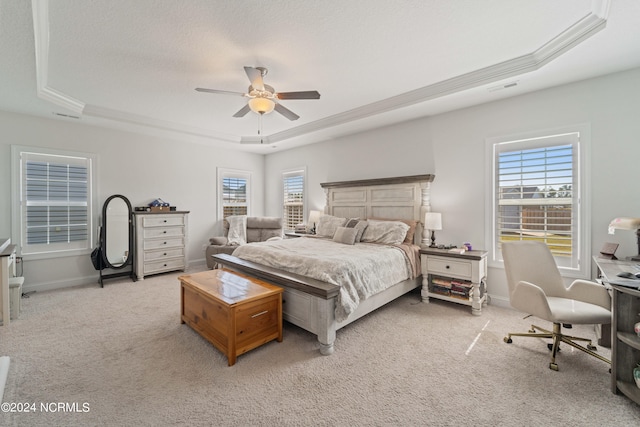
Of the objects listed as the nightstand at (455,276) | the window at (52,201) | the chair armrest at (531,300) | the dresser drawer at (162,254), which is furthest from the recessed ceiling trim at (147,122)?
the chair armrest at (531,300)

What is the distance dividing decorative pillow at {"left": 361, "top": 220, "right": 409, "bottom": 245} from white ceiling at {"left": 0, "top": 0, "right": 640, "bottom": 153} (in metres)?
1.72

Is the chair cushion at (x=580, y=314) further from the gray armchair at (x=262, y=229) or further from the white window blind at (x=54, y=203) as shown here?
the white window blind at (x=54, y=203)

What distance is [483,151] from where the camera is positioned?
3.70 meters

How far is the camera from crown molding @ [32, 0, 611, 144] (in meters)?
2.21

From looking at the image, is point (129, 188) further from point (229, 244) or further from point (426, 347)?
point (426, 347)

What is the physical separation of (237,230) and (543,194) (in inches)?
212

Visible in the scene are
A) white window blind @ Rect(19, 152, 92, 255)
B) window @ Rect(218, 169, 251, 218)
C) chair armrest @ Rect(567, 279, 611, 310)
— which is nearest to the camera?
chair armrest @ Rect(567, 279, 611, 310)

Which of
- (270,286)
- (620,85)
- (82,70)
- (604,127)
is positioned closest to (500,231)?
(604,127)

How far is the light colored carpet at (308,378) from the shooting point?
1720 mm

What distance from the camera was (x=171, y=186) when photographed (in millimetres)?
5594

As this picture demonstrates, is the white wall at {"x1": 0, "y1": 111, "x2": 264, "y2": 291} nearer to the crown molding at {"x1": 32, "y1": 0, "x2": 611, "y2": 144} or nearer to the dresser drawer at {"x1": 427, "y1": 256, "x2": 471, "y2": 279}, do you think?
the crown molding at {"x1": 32, "y1": 0, "x2": 611, "y2": 144}

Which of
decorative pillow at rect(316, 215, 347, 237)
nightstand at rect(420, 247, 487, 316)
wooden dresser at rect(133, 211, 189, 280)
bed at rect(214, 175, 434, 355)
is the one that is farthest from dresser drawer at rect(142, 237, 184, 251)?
nightstand at rect(420, 247, 487, 316)

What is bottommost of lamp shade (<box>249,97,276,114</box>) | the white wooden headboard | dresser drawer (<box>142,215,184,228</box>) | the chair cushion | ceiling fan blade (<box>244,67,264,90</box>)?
the chair cushion

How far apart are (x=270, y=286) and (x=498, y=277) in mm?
3082
